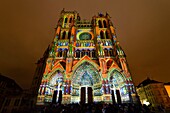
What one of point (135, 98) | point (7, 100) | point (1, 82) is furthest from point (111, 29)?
point (1, 82)

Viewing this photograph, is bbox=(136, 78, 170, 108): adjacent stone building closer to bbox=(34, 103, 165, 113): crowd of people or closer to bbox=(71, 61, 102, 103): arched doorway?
bbox=(71, 61, 102, 103): arched doorway

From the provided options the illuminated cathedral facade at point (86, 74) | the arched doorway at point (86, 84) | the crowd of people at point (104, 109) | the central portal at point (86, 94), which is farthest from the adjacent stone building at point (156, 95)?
the crowd of people at point (104, 109)

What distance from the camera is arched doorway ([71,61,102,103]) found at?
56.7ft

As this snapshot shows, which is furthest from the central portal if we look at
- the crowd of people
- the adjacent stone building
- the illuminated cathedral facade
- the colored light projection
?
the adjacent stone building

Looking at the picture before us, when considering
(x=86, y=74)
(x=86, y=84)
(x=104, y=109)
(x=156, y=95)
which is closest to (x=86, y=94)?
(x=86, y=84)

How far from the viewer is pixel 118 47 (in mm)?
21156

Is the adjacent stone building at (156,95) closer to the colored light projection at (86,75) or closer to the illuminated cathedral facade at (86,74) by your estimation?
the illuminated cathedral facade at (86,74)

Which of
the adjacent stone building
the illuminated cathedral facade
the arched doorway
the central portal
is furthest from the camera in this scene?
the adjacent stone building

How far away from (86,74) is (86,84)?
2033 mm

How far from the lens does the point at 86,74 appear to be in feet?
64.7

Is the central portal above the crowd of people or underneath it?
above

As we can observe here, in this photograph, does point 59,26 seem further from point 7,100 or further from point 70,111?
point 7,100

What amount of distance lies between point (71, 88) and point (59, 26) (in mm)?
17804

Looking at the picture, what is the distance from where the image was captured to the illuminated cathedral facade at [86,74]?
53.6 feet
